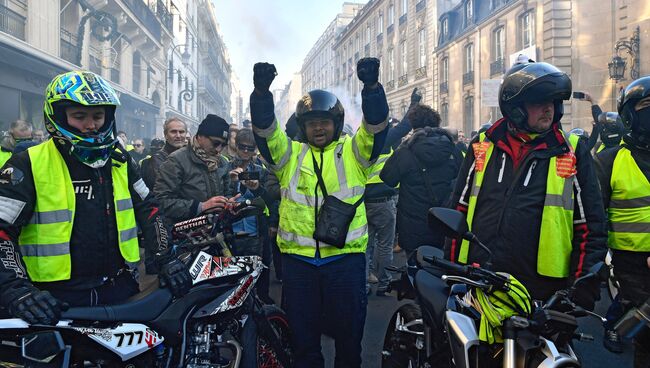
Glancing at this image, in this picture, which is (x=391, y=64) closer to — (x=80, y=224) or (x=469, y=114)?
(x=469, y=114)

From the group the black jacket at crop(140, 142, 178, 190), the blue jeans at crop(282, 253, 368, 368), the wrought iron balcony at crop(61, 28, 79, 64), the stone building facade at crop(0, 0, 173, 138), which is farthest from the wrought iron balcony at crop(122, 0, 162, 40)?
the blue jeans at crop(282, 253, 368, 368)

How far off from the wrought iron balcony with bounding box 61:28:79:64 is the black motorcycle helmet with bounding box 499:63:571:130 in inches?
708

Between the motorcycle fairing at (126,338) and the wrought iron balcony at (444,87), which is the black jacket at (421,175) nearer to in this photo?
the motorcycle fairing at (126,338)

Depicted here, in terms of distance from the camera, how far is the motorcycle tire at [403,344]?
263cm

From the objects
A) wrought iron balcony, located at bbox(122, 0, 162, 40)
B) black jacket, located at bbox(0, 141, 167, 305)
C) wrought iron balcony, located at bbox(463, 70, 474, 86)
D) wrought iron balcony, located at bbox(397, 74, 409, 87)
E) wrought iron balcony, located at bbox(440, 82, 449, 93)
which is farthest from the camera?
wrought iron balcony, located at bbox(397, 74, 409, 87)

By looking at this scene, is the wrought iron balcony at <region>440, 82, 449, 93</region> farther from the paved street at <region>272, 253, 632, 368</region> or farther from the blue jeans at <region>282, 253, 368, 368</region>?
the blue jeans at <region>282, 253, 368, 368</region>

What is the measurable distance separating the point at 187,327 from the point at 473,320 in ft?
4.77

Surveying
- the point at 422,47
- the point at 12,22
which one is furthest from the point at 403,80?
the point at 12,22

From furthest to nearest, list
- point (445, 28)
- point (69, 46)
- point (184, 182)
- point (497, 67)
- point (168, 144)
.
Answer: point (445, 28) < point (497, 67) < point (69, 46) < point (168, 144) < point (184, 182)

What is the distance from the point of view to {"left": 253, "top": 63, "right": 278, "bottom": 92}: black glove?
2.69 m

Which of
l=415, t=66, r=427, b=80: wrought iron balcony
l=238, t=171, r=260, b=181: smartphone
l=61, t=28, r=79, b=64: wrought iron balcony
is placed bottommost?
l=238, t=171, r=260, b=181: smartphone

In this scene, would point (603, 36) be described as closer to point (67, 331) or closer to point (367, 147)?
point (367, 147)

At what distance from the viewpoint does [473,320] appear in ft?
6.02

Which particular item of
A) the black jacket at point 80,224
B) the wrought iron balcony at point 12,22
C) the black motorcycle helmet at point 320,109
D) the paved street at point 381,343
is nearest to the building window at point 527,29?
the paved street at point 381,343
